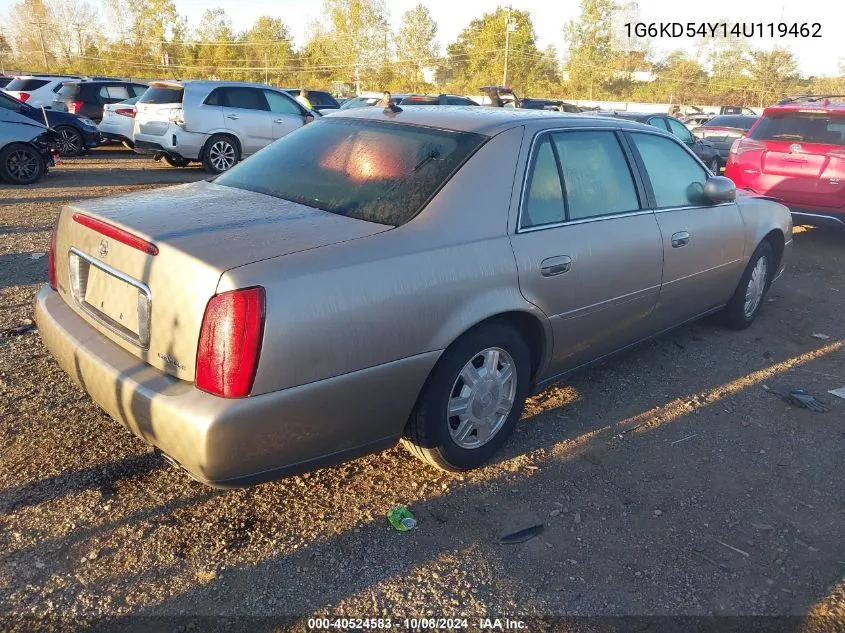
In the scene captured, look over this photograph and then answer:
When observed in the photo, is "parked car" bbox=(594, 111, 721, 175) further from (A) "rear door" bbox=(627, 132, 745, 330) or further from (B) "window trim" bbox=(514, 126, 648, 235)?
(B) "window trim" bbox=(514, 126, 648, 235)

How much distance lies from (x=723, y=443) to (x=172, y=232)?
2913 millimetres

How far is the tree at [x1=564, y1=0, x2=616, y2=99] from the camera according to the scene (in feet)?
222

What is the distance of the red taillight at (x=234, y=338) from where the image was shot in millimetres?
2189

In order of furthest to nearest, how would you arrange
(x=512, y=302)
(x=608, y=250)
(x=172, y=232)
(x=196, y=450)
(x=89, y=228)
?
(x=608, y=250)
(x=512, y=302)
(x=89, y=228)
(x=172, y=232)
(x=196, y=450)

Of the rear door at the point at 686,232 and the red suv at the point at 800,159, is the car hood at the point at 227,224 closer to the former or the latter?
the rear door at the point at 686,232

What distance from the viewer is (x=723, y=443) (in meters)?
3.54

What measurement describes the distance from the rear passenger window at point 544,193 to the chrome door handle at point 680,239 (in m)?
1.06

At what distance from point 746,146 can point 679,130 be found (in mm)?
3928

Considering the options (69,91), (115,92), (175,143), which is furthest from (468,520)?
(69,91)

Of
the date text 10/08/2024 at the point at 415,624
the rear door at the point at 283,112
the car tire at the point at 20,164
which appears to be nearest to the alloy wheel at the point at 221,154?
the rear door at the point at 283,112

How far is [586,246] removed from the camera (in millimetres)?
3365

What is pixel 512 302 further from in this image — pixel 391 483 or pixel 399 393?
pixel 391 483

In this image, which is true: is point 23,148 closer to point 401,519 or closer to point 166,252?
point 166,252

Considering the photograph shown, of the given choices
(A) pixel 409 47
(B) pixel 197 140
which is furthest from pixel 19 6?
(B) pixel 197 140
